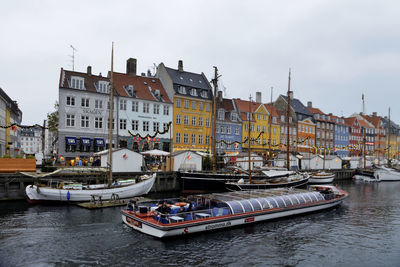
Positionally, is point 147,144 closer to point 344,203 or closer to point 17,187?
point 17,187

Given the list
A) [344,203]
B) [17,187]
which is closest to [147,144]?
[17,187]

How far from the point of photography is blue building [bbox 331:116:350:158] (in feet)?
322

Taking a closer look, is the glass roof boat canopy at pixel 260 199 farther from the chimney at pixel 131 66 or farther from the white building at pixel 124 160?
the chimney at pixel 131 66

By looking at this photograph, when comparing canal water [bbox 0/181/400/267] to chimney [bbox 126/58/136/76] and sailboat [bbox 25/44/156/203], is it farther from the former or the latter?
chimney [bbox 126/58/136/76]

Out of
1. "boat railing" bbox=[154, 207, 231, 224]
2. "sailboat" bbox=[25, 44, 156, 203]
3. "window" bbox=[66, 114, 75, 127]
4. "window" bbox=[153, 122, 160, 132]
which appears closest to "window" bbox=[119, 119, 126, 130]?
"window" bbox=[153, 122, 160, 132]

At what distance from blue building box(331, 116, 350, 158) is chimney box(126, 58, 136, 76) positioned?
214 feet

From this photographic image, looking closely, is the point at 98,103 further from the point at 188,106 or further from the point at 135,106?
the point at 188,106

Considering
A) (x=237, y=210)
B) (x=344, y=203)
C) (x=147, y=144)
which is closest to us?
(x=237, y=210)

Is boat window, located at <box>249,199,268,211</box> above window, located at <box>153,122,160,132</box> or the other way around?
Result: the other way around

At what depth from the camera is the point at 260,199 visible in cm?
2383

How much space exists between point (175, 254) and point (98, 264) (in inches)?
144

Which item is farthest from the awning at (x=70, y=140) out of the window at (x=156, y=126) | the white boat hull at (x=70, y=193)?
the white boat hull at (x=70, y=193)

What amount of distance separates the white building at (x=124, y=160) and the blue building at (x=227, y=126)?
27826 millimetres

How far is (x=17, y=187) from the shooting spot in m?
30.3
